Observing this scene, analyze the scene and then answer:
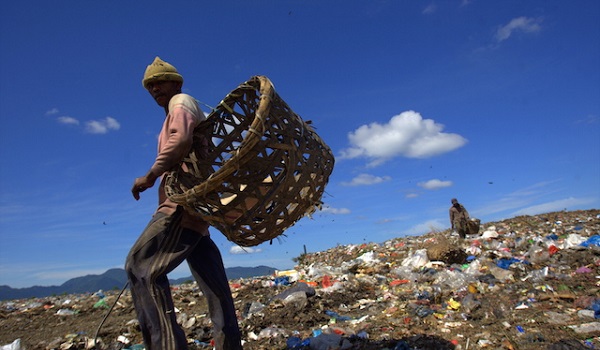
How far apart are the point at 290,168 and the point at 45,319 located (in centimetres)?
530

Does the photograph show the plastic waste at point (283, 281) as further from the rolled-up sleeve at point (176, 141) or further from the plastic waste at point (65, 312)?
the rolled-up sleeve at point (176, 141)

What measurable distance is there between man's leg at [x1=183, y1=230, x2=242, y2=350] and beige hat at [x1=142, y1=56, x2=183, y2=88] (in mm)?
891

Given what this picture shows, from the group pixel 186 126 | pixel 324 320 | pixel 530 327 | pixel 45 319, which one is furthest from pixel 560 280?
pixel 45 319

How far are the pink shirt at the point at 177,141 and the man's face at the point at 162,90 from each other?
0.51 ft

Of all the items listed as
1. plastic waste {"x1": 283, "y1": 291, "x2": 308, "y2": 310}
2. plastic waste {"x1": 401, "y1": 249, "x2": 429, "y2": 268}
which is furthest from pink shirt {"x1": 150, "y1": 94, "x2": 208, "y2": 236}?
plastic waste {"x1": 401, "y1": 249, "x2": 429, "y2": 268}

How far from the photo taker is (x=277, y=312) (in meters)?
4.30

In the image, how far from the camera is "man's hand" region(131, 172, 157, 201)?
199 centimetres

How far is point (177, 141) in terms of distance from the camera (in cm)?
190

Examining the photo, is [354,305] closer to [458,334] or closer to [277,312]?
[277,312]

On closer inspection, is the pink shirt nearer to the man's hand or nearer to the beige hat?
the man's hand

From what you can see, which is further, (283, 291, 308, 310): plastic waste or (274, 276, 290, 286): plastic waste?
(274, 276, 290, 286): plastic waste

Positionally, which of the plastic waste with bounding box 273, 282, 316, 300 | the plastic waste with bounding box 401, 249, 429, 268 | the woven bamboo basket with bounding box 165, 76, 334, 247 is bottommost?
the plastic waste with bounding box 273, 282, 316, 300

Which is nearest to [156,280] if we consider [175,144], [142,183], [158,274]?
[158,274]

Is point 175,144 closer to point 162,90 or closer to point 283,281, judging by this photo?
point 162,90
